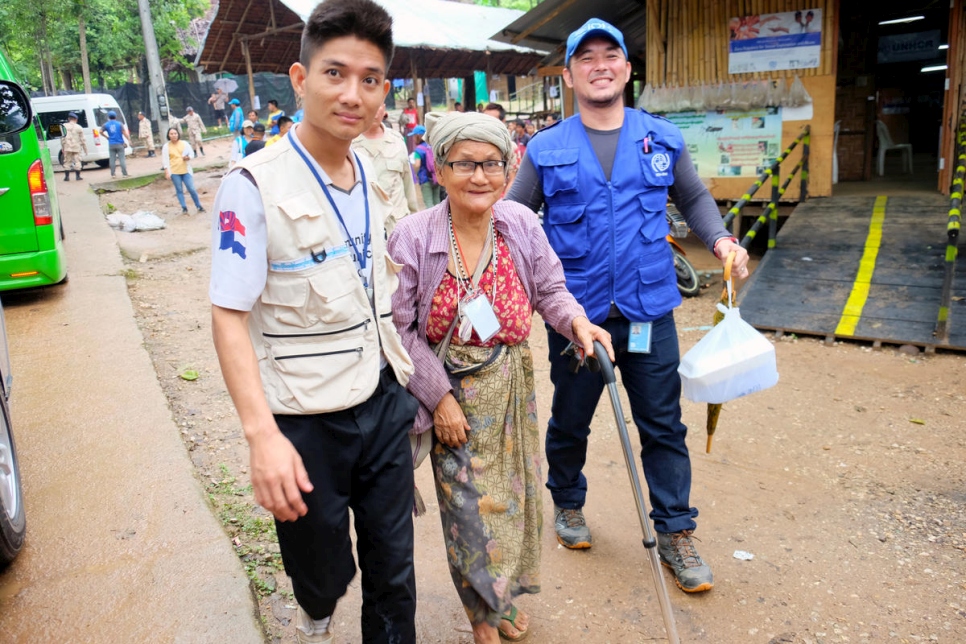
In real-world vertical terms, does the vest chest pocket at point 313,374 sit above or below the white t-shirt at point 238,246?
below

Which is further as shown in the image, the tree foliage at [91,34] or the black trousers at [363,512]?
the tree foliage at [91,34]

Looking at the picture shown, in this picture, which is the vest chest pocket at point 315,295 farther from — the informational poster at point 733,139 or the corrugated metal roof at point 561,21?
the corrugated metal roof at point 561,21

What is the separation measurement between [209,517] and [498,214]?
1805 millimetres

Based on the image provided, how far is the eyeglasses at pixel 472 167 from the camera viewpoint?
2266 mm

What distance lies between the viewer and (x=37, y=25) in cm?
2230

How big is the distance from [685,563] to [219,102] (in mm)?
29113

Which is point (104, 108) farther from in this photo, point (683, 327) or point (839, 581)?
point (839, 581)

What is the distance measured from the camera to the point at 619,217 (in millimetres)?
2906

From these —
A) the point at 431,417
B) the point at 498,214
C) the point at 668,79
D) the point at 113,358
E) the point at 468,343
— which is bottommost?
the point at 113,358

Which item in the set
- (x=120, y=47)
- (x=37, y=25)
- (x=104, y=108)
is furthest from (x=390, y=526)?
(x=120, y=47)

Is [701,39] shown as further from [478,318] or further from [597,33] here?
[478,318]

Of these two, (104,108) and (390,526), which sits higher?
(104,108)

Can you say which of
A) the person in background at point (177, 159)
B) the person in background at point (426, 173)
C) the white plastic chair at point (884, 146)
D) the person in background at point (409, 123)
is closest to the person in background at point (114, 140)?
the person in background at point (177, 159)

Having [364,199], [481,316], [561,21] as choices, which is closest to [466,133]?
[364,199]
